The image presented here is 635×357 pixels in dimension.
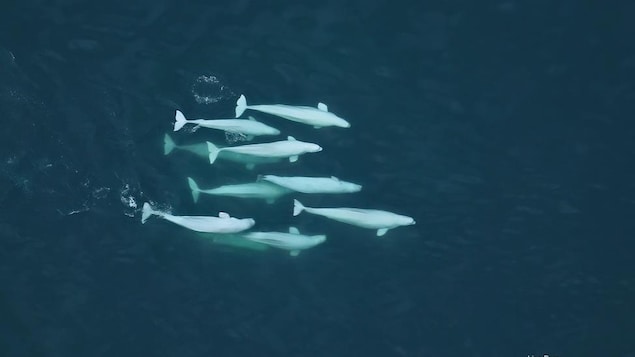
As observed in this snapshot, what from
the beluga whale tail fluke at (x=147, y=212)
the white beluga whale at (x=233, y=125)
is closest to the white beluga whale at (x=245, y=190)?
the beluga whale tail fluke at (x=147, y=212)

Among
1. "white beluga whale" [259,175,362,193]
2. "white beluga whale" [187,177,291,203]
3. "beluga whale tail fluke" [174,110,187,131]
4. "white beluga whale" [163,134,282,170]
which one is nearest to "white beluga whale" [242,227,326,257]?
"white beluga whale" [187,177,291,203]

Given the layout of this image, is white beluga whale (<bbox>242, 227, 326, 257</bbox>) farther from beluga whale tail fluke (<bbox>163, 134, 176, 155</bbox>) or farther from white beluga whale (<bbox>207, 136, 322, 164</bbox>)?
A: beluga whale tail fluke (<bbox>163, 134, 176, 155</bbox>)

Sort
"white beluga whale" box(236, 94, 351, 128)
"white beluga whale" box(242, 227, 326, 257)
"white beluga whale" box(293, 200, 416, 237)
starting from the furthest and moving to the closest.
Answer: "white beluga whale" box(242, 227, 326, 257) → "white beluga whale" box(293, 200, 416, 237) → "white beluga whale" box(236, 94, 351, 128)

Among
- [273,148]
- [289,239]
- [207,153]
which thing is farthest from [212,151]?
[289,239]

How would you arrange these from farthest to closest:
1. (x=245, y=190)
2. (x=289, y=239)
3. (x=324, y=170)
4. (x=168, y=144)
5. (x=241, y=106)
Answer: (x=324, y=170)
(x=289, y=239)
(x=245, y=190)
(x=168, y=144)
(x=241, y=106)

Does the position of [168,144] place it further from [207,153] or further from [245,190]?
[245,190]

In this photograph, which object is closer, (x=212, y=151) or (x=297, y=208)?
(x=212, y=151)

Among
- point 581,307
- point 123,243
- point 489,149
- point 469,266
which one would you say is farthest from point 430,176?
point 123,243

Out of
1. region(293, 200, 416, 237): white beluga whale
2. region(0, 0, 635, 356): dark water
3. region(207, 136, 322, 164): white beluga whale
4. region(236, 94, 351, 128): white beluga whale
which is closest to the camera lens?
region(236, 94, 351, 128): white beluga whale
